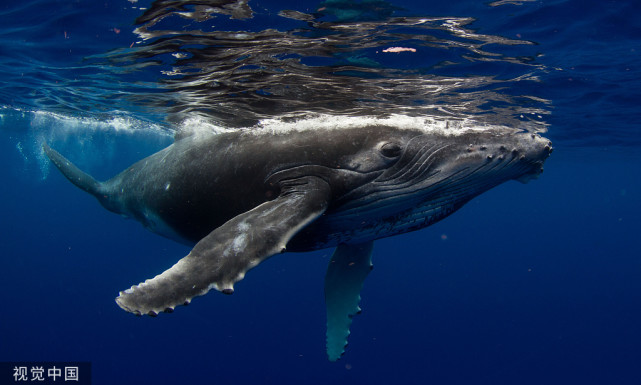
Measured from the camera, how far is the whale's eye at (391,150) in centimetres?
522

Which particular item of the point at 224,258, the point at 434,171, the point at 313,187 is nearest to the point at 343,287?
the point at 313,187

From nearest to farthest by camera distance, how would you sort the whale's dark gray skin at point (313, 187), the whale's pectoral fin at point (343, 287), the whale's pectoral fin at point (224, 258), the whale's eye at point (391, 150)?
the whale's pectoral fin at point (224, 258), the whale's dark gray skin at point (313, 187), the whale's eye at point (391, 150), the whale's pectoral fin at point (343, 287)

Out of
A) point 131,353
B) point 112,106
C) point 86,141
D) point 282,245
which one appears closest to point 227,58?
point 282,245

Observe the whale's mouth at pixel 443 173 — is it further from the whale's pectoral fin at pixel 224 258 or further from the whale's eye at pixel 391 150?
the whale's pectoral fin at pixel 224 258

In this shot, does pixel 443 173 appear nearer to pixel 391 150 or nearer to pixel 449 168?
pixel 449 168

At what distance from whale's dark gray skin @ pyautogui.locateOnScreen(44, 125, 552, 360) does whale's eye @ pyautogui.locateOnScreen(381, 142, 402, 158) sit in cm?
1

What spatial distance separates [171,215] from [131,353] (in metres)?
53.1

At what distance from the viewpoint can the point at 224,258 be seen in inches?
153

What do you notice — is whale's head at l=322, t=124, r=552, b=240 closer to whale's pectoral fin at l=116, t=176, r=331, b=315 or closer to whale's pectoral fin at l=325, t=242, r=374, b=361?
whale's pectoral fin at l=116, t=176, r=331, b=315

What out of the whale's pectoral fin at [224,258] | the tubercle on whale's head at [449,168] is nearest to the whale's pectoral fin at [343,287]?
the tubercle on whale's head at [449,168]

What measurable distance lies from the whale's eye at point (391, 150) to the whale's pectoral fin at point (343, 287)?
2.50 meters

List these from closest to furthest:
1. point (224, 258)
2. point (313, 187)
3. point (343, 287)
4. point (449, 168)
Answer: point (224, 258) → point (313, 187) → point (449, 168) → point (343, 287)

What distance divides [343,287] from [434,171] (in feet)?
11.3

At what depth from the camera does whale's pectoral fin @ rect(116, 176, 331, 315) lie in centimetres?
371
